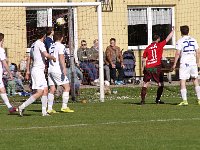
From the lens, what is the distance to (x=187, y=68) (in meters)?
22.8

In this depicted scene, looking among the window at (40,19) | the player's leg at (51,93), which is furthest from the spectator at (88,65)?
the player's leg at (51,93)

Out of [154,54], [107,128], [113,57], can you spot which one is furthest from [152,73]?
[113,57]

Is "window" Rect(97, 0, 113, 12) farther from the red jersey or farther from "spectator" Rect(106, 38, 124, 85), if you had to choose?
the red jersey

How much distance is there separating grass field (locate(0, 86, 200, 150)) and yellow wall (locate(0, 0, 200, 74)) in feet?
25.5

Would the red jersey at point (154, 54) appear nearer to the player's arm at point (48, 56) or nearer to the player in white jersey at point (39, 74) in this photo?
the player's arm at point (48, 56)

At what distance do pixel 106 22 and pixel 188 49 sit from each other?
12413 mm

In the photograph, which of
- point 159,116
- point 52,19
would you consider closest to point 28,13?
point 52,19

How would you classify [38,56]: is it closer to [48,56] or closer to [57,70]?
[48,56]

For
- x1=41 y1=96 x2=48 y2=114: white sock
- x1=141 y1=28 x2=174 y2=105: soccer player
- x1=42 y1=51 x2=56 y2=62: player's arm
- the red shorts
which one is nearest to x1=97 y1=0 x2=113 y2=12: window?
x1=141 y1=28 x2=174 y2=105: soccer player

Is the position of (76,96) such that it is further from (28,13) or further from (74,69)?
(28,13)

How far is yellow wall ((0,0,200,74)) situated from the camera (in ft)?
103

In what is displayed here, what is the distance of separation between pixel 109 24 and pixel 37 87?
15.6 metres

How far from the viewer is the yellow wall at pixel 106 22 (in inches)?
1241

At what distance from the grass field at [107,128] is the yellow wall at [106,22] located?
7.78 meters
